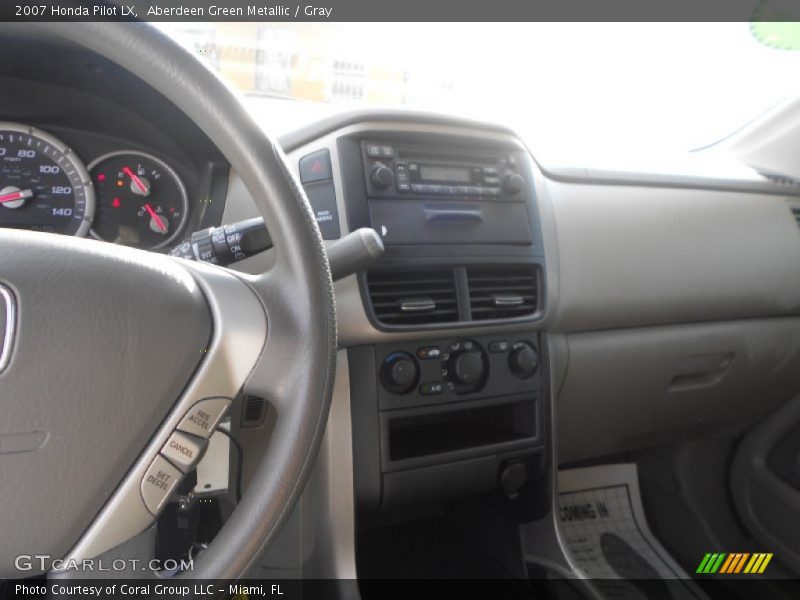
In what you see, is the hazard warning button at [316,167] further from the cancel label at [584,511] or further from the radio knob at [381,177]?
the cancel label at [584,511]

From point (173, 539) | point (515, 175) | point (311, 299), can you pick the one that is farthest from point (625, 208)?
point (173, 539)

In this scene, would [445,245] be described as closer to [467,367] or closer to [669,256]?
[467,367]

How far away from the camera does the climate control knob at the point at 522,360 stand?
1229 mm

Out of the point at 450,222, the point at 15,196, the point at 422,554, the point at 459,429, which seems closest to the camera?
the point at 15,196

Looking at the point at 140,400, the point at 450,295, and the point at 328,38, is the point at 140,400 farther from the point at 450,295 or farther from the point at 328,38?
the point at 328,38

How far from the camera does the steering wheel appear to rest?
1.90 ft

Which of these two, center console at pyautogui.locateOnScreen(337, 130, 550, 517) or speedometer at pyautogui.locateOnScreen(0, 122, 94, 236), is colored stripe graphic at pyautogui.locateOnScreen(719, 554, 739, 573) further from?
speedometer at pyautogui.locateOnScreen(0, 122, 94, 236)

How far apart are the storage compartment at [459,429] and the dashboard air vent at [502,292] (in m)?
0.20

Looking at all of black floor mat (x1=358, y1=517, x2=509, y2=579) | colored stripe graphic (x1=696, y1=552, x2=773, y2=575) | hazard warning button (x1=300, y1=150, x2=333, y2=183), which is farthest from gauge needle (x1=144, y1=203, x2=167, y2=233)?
colored stripe graphic (x1=696, y1=552, x2=773, y2=575)

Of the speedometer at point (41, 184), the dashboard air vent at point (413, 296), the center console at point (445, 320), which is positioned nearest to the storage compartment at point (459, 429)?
the center console at point (445, 320)

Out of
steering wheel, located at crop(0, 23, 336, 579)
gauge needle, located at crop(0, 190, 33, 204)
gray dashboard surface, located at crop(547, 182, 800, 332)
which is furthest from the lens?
gray dashboard surface, located at crop(547, 182, 800, 332)

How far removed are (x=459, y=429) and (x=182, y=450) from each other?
778 mm

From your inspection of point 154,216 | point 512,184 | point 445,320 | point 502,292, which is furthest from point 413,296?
point 154,216

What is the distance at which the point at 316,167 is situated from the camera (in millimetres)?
1103
